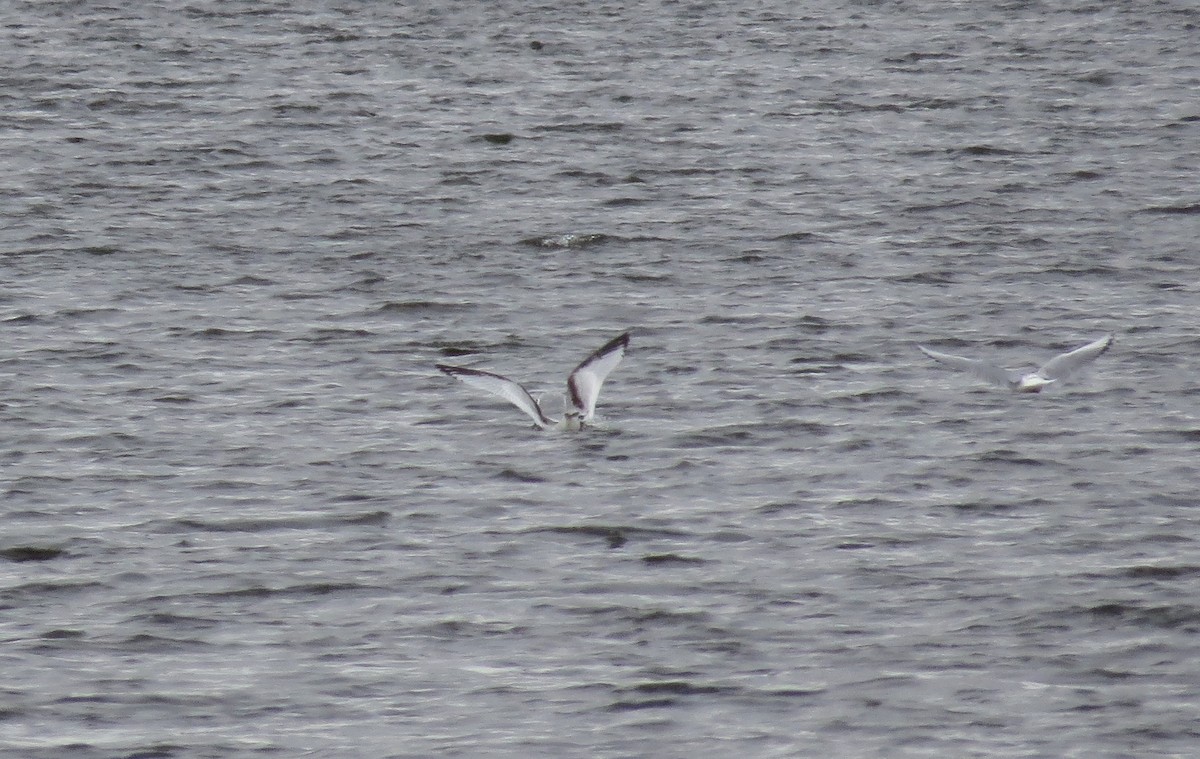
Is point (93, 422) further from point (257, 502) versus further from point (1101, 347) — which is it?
point (1101, 347)

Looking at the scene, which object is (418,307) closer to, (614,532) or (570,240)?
(570,240)

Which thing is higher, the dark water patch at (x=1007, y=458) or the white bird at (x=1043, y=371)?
the white bird at (x=1043, y=371)

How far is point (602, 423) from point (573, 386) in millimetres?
657

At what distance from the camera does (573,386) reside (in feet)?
52.7

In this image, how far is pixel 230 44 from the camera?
119 ft

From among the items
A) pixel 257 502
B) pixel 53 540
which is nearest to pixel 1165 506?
pixel 257 502

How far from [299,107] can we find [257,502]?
17.0m

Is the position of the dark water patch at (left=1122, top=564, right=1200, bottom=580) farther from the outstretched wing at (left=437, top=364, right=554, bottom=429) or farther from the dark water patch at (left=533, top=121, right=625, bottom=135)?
the dark water patch at (left=533, top=121, right=625, bottom=135)

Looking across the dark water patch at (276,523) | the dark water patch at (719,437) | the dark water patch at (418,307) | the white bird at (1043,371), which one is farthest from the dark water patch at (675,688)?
the dark water patch at (418,307)

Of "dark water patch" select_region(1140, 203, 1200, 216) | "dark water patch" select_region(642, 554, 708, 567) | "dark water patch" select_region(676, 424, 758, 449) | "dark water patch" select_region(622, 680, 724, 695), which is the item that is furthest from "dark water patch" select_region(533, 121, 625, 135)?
"dark water patch" select_region(622, 680, 724, 695)

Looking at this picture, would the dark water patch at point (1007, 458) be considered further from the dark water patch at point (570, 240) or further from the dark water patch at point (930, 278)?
the dark water patch at point (570, 240)

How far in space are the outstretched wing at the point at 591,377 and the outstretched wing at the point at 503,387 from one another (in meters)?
0.29

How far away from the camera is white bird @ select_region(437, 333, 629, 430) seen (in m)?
15.9

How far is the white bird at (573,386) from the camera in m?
15.9
